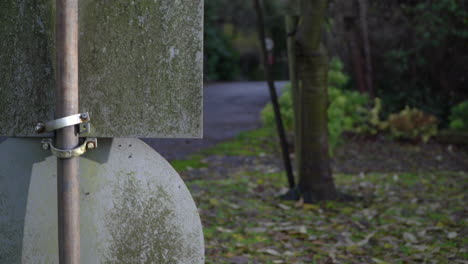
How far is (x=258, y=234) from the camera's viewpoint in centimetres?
469

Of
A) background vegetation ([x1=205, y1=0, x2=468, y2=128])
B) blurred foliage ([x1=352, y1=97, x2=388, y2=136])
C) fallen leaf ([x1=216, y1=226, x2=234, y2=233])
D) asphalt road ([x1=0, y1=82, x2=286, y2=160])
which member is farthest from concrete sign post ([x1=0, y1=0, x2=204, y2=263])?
blurred foliage ([x1=352, y1=97, x2=388, y2=136])

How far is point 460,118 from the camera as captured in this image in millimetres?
11469

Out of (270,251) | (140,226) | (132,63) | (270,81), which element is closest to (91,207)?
(140,226)

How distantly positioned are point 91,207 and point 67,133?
0.99ft

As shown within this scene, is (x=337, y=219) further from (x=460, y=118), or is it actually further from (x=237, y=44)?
(x=237, y=44)

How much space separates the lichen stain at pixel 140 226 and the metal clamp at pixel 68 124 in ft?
0.83

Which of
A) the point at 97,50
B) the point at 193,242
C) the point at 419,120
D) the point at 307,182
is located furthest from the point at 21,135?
the point at 419,120

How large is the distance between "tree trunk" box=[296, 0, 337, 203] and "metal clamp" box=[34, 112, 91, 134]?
3820 millimetres

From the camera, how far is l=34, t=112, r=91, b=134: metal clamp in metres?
2.04

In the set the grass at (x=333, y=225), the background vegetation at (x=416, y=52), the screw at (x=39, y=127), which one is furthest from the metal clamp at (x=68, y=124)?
the background vegetation at (x=416, y=52)

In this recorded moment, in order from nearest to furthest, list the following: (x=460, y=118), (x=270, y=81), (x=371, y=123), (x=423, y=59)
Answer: (x=270, y=81) < (x=460, y=118) < (x=371, y=123) < (x=423, y=59)

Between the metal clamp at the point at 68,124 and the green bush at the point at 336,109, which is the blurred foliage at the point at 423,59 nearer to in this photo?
the green bush at the point at 336,109

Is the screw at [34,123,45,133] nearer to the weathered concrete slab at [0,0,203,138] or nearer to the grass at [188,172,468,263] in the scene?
the weathered concrete slab at [0,0,203,138]

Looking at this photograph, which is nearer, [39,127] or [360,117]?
[39,127]
